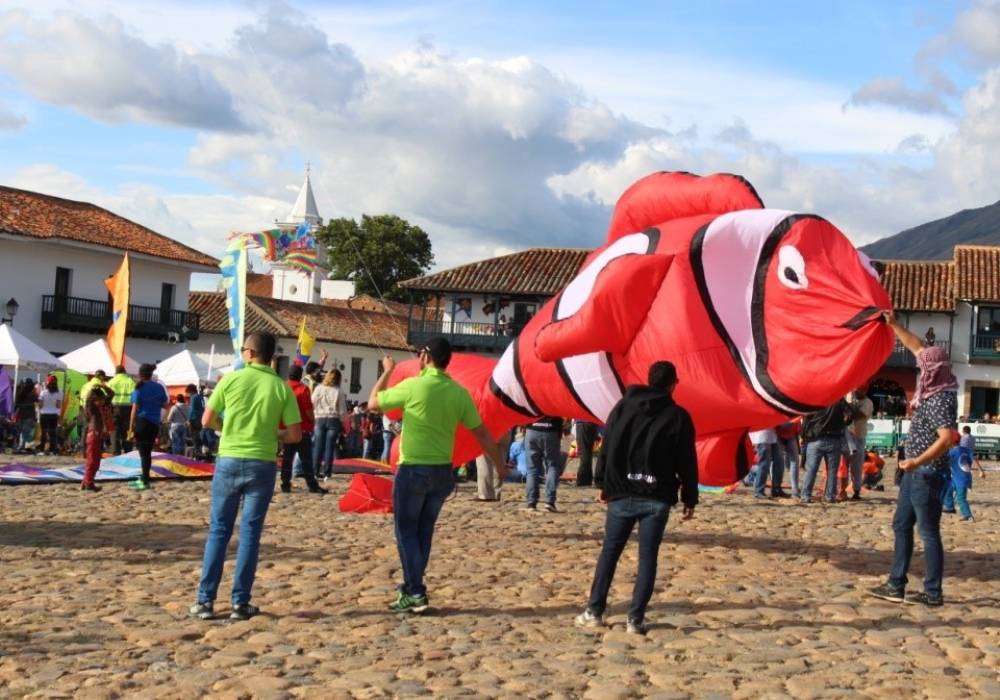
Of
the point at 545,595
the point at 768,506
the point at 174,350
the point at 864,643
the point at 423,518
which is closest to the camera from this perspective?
the point at 864,643

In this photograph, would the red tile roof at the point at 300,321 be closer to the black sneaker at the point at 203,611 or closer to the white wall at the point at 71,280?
the white wall at the point at 71,280

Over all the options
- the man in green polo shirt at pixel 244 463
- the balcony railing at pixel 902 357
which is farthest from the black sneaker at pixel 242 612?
the balcony railing at pixel 902 357

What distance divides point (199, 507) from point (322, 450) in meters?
3.94

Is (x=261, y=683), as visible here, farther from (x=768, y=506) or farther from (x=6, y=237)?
(x=6, y=237)

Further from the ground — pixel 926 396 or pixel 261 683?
pixel 926 396

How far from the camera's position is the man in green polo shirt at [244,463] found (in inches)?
294

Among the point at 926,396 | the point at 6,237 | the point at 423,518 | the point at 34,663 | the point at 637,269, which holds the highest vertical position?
the point at 6,237

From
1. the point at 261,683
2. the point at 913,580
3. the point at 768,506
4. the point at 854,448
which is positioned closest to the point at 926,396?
the point at 913,580

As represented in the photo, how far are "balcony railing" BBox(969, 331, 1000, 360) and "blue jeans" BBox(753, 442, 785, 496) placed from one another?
3568 cm

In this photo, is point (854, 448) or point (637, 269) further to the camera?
point (854, 448)

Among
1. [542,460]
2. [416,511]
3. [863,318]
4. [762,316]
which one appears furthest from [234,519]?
[542,460]

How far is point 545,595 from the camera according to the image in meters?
8.52

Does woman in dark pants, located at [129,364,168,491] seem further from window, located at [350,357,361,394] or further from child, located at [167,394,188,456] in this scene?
window, located at [350,357,361,394]

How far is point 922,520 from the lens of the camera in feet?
27.8
